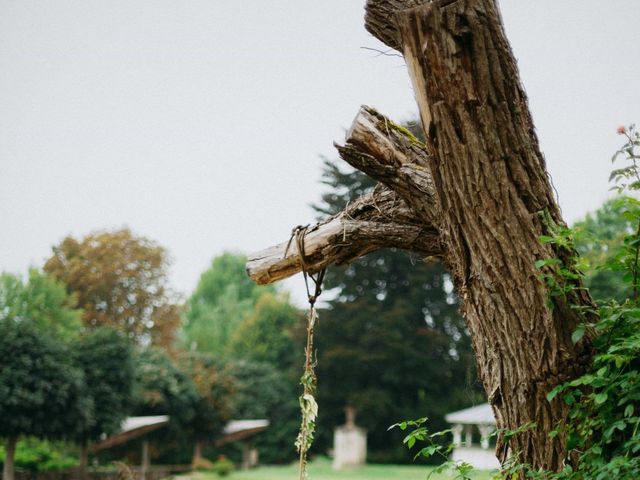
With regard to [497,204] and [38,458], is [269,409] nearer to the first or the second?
[38,458]

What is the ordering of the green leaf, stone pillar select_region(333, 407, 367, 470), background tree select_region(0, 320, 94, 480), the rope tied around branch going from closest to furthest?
the green leaf, the rope tied around branch, background tree select_region(0, 320, 94, 480), stone pillar select_region(333, 407, 367, 470)

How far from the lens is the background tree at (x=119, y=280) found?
1315 inches

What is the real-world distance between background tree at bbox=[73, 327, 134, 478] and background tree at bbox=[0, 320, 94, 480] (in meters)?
1.02

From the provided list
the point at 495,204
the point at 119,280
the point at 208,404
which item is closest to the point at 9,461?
the point at 208,404

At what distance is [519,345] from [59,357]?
63.0ft

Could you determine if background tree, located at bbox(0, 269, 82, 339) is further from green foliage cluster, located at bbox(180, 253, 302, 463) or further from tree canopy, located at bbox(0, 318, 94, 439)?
tree canopy, located at bbox(0, 318, 94, 439)

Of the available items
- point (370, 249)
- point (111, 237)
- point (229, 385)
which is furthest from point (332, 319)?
point (370, 249)

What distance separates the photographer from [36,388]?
61.2 ft

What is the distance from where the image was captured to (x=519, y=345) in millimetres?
2693

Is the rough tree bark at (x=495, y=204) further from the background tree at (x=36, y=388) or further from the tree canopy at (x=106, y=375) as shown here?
the tree canopy at (x=106, y=375)

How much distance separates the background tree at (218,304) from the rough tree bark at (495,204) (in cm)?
4629

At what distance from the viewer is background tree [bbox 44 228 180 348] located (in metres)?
33.4

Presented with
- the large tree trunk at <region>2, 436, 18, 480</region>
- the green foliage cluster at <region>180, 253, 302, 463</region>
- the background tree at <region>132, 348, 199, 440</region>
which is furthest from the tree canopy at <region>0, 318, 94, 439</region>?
the green foliage cluster at <region>180, 253, 302, 463</region>

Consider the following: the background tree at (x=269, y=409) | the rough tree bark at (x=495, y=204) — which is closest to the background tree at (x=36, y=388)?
the background tree at (x=269, y=409)
